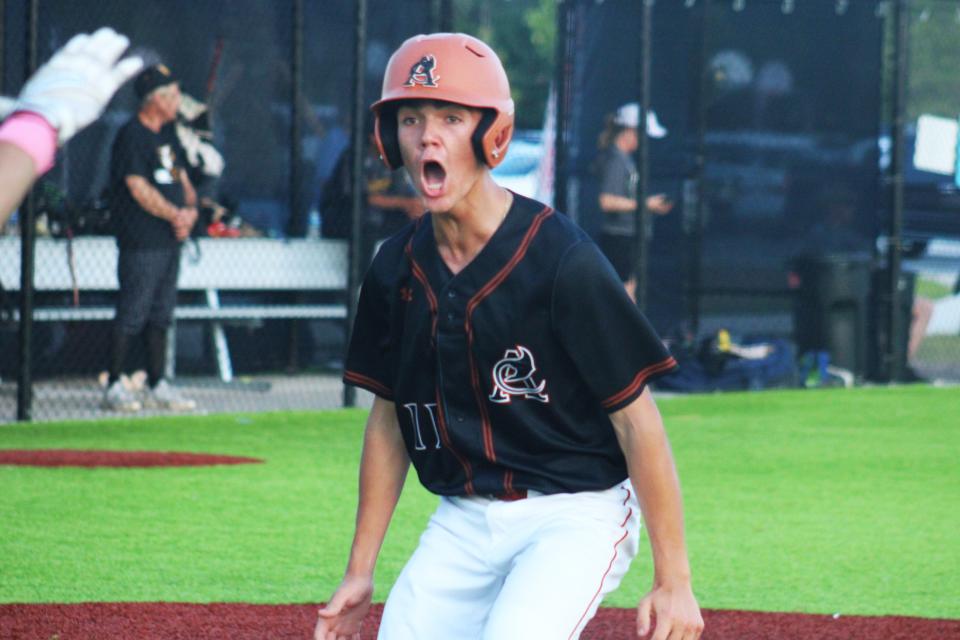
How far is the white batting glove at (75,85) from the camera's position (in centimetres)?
255

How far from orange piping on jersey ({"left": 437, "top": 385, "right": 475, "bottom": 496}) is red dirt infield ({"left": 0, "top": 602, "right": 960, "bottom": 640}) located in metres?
1.80

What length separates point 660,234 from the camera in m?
13.3

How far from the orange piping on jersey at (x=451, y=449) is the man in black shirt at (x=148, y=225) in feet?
22.7

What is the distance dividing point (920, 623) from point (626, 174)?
705cm

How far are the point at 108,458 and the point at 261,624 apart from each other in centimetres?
364

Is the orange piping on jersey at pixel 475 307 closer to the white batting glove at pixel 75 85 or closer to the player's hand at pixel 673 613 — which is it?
the player's hand at pixel 673 613

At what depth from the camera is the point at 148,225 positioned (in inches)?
393

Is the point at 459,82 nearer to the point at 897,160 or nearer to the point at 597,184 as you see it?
the point at 597,184

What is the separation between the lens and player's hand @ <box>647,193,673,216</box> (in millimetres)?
12172

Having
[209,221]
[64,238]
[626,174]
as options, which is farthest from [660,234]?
[64,238]

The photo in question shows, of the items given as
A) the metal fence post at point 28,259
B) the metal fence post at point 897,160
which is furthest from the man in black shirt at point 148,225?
the metal fence post at point 897,160

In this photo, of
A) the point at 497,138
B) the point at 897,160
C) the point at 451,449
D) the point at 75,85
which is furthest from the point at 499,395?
the point at 897,160

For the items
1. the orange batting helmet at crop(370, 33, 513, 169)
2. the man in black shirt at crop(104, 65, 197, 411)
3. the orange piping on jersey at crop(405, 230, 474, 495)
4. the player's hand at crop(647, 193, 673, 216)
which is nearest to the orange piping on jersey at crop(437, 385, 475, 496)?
the orange piping on jersey at crop(405, 230, 474, 495)

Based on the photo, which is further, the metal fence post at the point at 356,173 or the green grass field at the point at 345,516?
the metal fence post at the point at 356,173
